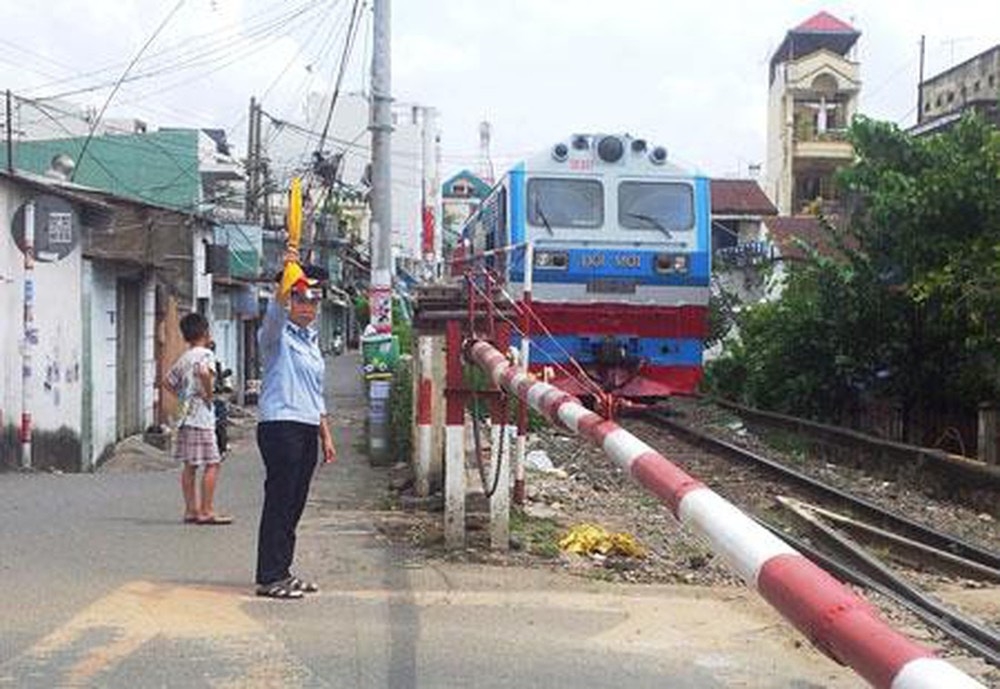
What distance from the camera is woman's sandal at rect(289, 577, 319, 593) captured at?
6.84m

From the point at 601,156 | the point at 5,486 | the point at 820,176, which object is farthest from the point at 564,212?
the point at 820,176

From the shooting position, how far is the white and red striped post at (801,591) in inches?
90.2

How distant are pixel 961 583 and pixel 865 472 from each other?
826 cm

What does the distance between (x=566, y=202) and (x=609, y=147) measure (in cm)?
96

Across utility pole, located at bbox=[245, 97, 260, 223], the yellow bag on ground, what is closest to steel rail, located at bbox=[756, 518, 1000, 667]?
the yellow bag on ground

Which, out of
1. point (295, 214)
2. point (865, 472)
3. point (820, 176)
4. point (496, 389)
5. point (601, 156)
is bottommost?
point (865, 472)

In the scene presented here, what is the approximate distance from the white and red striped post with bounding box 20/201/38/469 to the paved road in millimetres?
5449

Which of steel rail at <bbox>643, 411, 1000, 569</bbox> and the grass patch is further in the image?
steel rail at <bbox>643, 411, 1000, 569</bbox>

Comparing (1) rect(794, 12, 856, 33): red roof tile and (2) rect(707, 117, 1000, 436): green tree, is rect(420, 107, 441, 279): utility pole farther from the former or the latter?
(2) rect(707, 117, 1000, 436): green tree

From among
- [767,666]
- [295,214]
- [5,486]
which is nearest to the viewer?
[767,666]

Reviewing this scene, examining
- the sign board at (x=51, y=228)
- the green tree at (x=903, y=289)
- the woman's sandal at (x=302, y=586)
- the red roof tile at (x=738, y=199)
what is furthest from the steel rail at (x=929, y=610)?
the red roof tile at (x=738, y=199)

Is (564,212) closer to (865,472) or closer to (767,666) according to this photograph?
(865,472)

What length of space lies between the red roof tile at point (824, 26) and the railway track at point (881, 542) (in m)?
46.2

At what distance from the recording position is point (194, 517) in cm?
975
